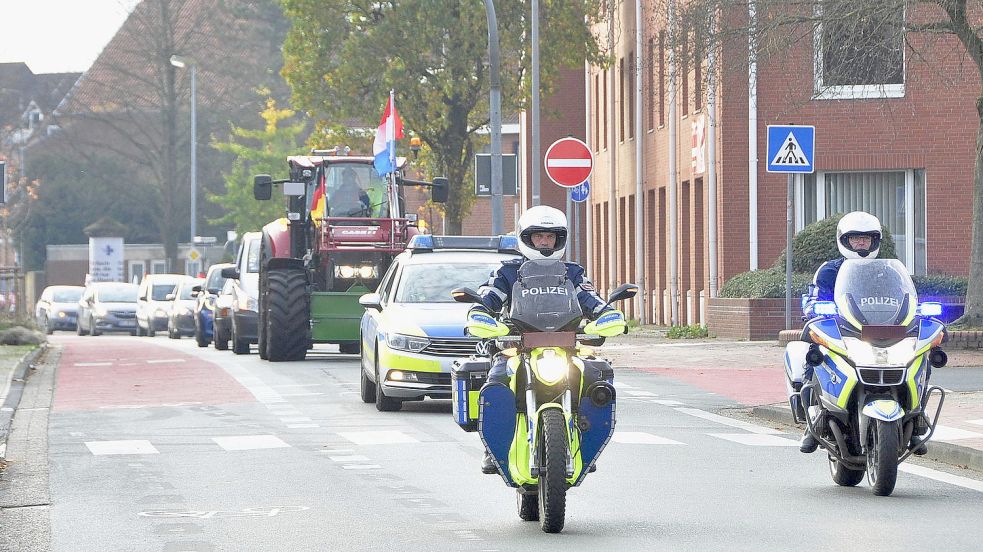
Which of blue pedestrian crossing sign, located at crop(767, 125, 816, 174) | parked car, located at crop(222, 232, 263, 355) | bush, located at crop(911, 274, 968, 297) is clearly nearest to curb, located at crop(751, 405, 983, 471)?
blue pedestrian crossing sign, located at crop(767, 125, 816, 174)

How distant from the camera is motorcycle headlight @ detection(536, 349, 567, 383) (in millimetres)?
9492

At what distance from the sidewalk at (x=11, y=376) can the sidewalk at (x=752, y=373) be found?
19.4 ft

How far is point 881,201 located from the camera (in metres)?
32.7

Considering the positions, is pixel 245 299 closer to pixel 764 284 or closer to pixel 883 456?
pixel 764 284

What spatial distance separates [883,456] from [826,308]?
0.97 metres

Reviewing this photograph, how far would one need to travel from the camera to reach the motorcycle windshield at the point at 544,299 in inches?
381

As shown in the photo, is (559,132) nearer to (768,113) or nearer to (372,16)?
(372,16)

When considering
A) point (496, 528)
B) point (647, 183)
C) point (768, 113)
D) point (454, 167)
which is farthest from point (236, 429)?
point (454, 167)

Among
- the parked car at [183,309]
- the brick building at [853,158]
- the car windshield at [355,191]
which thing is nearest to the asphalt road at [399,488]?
the car windshield at [355,191]

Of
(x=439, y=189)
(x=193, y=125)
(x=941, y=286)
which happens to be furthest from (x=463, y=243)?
(x=193, y=125)

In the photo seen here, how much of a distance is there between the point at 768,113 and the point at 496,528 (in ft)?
76.9

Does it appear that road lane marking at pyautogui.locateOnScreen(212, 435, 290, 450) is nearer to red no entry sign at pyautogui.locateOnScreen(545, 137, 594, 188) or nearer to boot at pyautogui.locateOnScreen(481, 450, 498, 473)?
boot at pyautogui.locateOnScreen(481, 450, 498, 473)

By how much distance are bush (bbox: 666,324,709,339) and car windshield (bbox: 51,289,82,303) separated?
3403 cm

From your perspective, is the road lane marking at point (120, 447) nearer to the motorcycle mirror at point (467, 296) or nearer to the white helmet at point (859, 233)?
the motorcycle mirror at point (467, 296)
